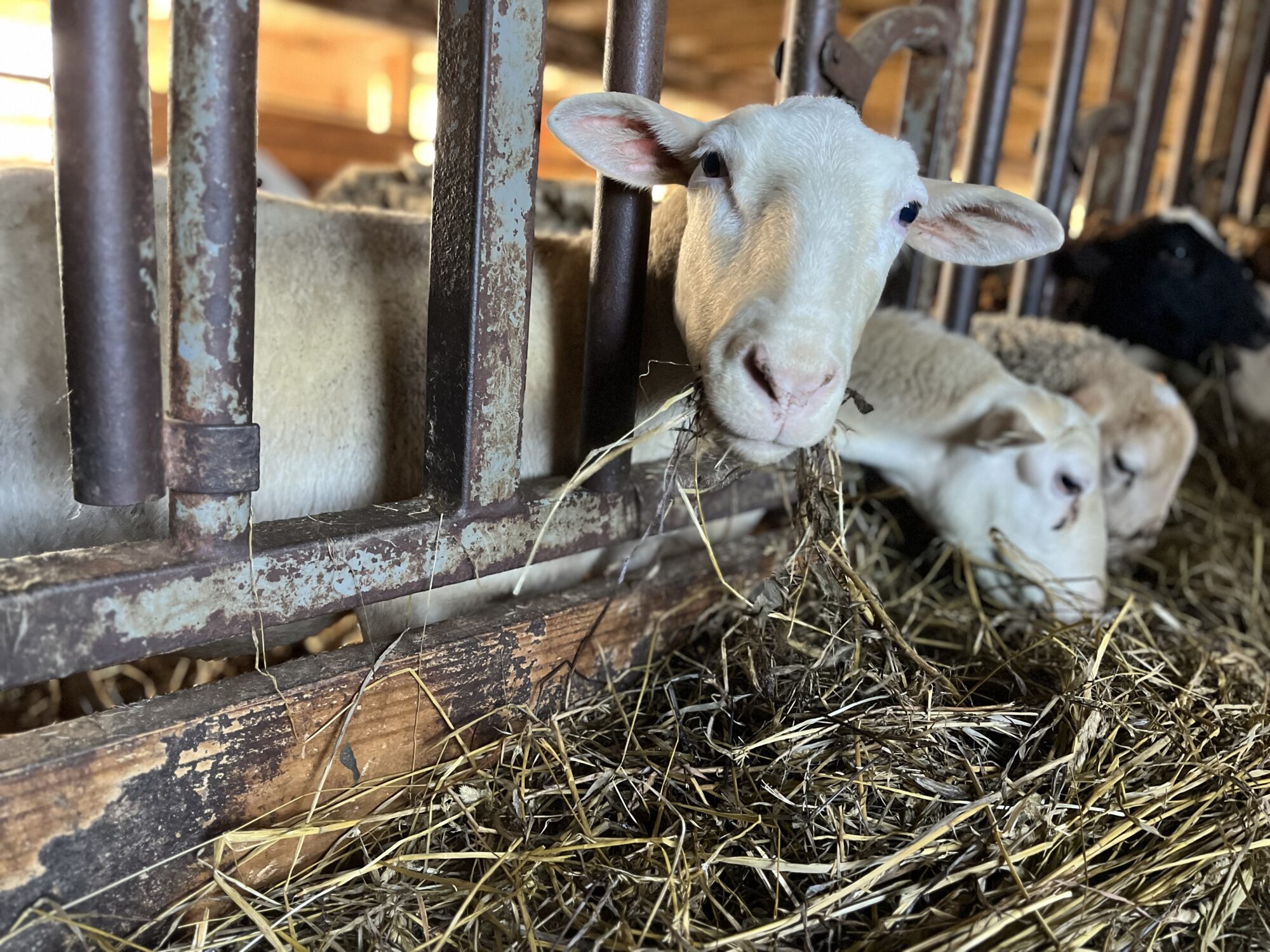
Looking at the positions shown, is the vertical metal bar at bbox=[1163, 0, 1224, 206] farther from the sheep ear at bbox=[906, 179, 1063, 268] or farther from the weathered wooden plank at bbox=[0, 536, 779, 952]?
the weathered wooden plank at bbox=[0, 536, 779, 952]

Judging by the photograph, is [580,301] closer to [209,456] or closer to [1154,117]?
[209,456]

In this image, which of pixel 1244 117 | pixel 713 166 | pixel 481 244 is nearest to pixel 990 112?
pixel 713 166

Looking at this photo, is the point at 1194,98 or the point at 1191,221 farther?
the point at 1194,98

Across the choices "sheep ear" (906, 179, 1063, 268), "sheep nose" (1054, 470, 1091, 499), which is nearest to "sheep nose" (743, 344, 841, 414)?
"sheep ear" (906, 179, 1063, 268)

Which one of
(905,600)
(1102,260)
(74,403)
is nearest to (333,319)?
(74,403)

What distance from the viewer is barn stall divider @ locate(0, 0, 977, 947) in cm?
103

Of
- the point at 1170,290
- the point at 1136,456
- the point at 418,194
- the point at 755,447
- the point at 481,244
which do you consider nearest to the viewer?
the point at 481,244

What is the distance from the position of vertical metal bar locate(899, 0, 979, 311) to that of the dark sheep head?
163 centimetres

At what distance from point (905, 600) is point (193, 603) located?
6.17 feet

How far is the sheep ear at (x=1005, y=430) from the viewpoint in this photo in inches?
99.1

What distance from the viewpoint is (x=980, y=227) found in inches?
77.9

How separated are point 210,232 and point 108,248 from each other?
0.36ft

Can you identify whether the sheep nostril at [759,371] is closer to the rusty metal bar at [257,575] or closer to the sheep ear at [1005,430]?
the rusty metal bar at [257,575]

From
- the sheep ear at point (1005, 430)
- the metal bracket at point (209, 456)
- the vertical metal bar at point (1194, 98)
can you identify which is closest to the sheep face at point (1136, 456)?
the sheep ear at point (1005, 430)
